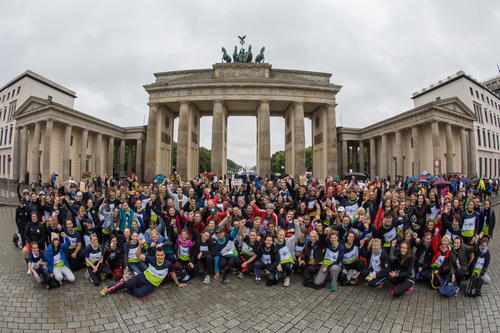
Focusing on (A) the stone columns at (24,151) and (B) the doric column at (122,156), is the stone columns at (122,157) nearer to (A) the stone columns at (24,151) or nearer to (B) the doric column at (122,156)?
(B) the doric column at (122,156)

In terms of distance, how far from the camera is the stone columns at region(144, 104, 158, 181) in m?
29.8

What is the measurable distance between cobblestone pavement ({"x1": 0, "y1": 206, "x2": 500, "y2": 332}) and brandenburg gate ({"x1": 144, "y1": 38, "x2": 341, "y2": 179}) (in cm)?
2392

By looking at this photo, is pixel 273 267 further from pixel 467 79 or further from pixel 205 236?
pixel 467 79

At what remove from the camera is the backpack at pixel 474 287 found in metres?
4.77

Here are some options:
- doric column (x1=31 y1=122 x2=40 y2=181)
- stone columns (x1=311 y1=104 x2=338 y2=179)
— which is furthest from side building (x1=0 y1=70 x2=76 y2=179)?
stone columns (x1=311 y1=104 x2=338 y2=179)

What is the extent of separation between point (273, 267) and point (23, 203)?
8.83 metres

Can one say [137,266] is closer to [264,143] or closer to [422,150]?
[264,143]

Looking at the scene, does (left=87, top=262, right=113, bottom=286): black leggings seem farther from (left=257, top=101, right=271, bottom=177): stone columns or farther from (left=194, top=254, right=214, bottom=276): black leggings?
(left=257, top=101, right=271, bottom=177): stone columns

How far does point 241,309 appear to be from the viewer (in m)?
4.44

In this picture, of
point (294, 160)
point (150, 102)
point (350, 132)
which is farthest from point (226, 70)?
point (350, 132)

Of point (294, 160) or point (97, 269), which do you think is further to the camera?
point (294, 160)

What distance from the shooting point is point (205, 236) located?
6031mm

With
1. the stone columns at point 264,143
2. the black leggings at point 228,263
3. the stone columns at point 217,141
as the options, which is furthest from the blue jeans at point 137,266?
the stone columns at point 264,143

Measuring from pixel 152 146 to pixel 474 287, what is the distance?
31.7 m
